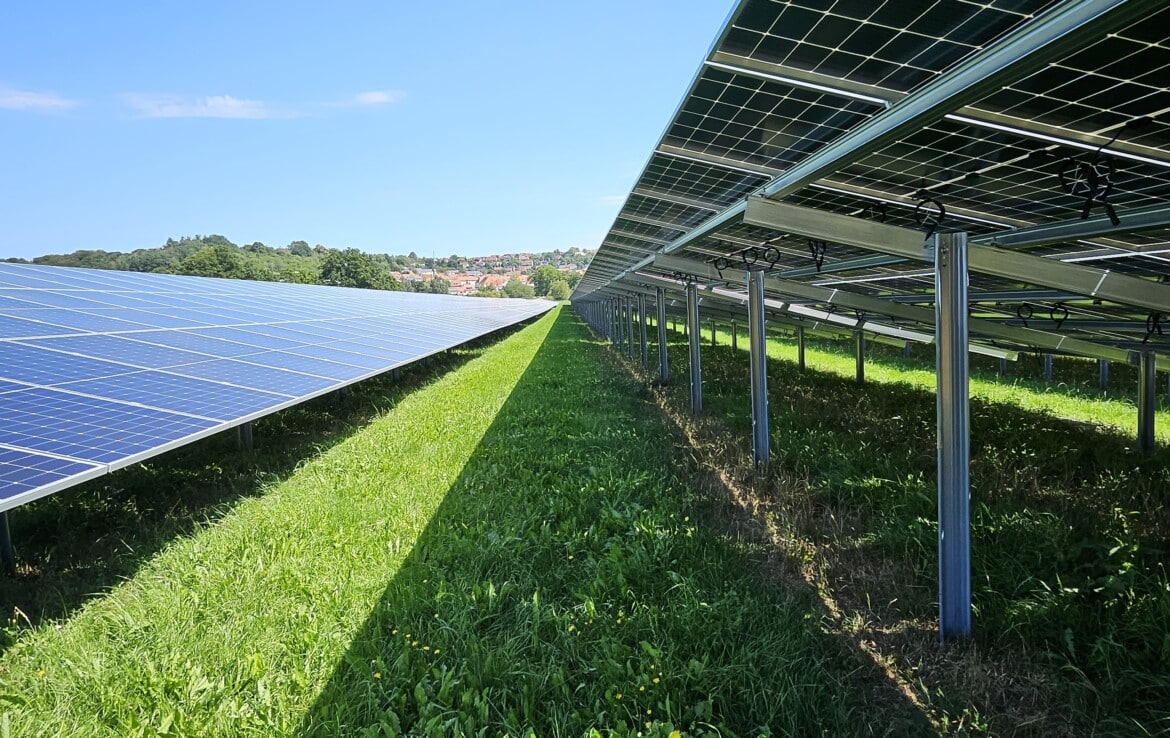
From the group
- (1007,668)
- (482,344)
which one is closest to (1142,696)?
(1007,668)

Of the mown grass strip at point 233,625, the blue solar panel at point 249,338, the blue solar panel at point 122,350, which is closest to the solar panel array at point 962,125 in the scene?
the mown grass strip at point 233,625

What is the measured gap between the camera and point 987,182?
464cm

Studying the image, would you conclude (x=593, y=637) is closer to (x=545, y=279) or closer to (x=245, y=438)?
(x=245, y=438)

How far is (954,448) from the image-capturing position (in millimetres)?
3926

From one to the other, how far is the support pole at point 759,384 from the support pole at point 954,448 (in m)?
3.54

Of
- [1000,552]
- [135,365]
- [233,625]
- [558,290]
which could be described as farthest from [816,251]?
[558,290]

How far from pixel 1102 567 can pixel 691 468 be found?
4.04 m

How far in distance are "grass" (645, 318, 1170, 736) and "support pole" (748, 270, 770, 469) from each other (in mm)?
226

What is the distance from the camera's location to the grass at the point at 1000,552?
10.9ft

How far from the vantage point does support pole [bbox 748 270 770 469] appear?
7684mm

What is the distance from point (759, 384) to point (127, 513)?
676cm

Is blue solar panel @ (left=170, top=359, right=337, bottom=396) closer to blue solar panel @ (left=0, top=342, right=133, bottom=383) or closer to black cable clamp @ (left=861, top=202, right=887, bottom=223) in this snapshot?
blue solar panel @ (left=0, top=342, right=133, bottom=383)

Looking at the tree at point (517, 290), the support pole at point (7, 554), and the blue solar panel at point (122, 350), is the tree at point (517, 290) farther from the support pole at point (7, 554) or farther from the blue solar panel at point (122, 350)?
the support pole at point (7, 554)

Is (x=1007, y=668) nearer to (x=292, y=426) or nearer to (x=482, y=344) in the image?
(x=292, y=426)
